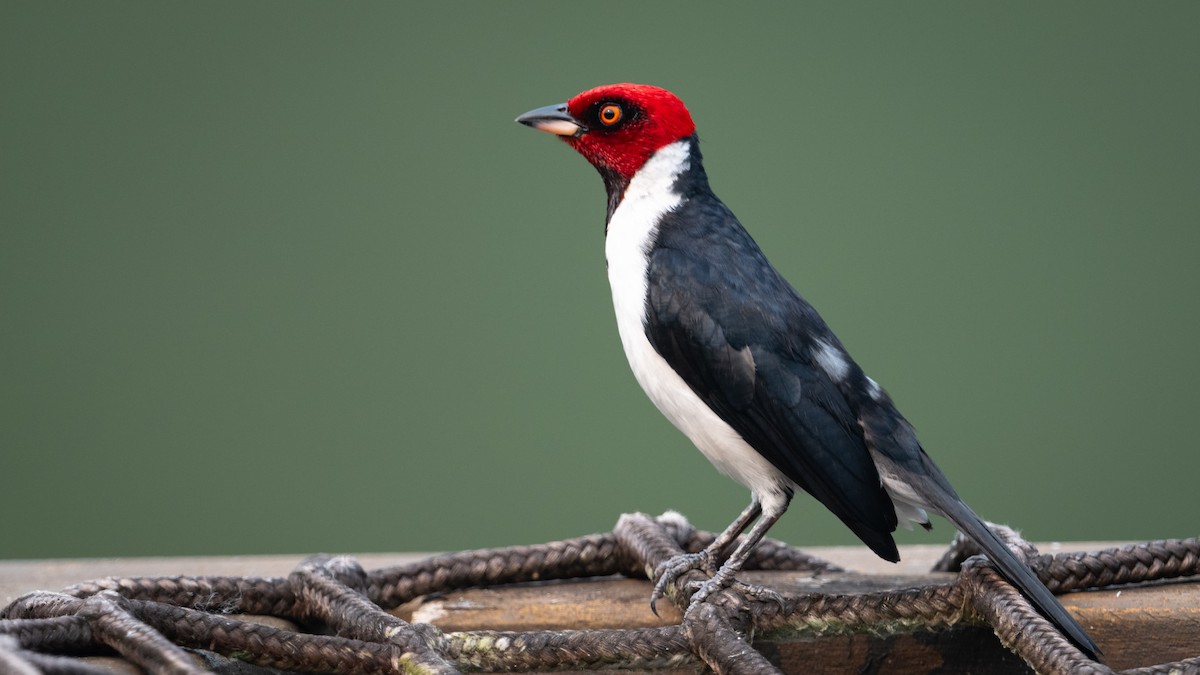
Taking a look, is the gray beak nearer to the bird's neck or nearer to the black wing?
the bird's neck

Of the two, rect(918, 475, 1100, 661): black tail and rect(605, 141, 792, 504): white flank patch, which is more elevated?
rect(605, 141, 792, 504): white flank patch

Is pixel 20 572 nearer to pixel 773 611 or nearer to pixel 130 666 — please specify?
pixel 130 666

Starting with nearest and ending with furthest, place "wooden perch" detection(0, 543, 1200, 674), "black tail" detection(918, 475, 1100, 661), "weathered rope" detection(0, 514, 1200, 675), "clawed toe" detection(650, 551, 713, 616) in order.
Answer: "weathered rope" detection(0, 514, 1200, 675), "black tail" detection(918, 475, 1100, 661), "wooden perch" detection(0, 543, 1200, 674), "clawed toe" detection(650, 551, 713, 616)

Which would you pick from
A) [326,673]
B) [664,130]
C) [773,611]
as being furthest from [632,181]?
[326,673]

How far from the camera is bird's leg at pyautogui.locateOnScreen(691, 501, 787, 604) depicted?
210cm

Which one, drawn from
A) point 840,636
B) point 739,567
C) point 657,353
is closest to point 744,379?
point 657,353

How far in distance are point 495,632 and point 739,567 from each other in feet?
1.63

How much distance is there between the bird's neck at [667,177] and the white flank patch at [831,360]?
0.41 meters

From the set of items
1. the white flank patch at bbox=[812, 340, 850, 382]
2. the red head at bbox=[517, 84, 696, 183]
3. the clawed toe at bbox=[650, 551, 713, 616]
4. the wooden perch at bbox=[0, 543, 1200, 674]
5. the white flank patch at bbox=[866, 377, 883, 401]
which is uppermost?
the red head at bbox=[517, 84, 696, 183]

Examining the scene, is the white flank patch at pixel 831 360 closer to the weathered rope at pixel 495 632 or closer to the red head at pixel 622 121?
the weathered rope at pixel 495 632

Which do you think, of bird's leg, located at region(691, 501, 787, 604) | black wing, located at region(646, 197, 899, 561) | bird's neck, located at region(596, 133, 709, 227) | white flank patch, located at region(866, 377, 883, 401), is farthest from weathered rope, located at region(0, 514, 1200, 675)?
bird's neck, located at region(596, 133, 709, 227)

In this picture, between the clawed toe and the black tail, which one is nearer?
the black tail

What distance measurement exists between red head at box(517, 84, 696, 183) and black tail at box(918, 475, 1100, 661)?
2.63 ft

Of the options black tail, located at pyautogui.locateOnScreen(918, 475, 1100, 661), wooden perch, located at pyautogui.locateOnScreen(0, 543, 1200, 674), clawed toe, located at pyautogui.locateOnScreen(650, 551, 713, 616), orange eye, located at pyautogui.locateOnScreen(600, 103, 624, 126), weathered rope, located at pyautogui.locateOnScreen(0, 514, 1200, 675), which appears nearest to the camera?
weathered rope, located at pyautogui.locateOnScreen(0, 514, 1200, 675)
